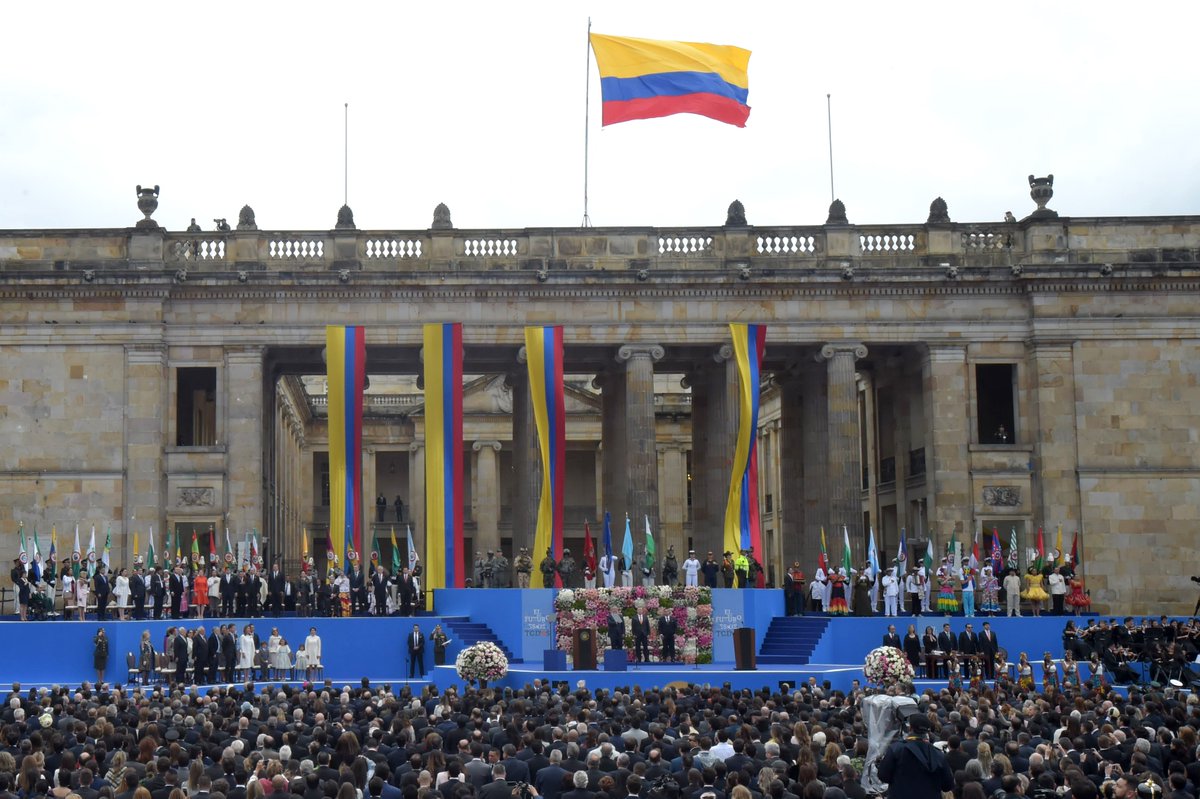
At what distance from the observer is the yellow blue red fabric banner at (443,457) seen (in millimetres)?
40750

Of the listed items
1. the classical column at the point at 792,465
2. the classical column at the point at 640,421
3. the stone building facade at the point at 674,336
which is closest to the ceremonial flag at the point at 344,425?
the stone building facade at the point at 674,336

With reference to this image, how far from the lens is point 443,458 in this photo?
41.2m

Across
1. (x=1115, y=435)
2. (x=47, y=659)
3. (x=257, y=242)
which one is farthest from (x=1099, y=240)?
(x=47, y=659)

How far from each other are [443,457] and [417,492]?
2926 cm

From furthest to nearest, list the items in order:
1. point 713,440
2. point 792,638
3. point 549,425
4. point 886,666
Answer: point 713,440
point 549,425
point 792,638
point 886,666

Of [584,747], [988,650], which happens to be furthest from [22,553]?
[584,747]

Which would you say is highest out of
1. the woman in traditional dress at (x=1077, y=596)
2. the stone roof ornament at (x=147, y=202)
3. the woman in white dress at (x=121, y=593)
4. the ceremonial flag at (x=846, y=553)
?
the stone roof ornament at (x=147, y=202)

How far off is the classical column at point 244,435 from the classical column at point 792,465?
57.8ft

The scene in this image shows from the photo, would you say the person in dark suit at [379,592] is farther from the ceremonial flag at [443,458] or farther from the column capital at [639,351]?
the column capital at [639,351]

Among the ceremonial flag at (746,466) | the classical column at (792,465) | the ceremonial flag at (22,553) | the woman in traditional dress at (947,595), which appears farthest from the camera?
the classical column at (792,465)

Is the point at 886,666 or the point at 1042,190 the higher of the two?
the point at 1042,190

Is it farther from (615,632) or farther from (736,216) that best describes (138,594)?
(736,216)

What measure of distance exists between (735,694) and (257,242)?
27594 mm

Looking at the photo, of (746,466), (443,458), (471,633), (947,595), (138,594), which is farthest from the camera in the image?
(746,466)
